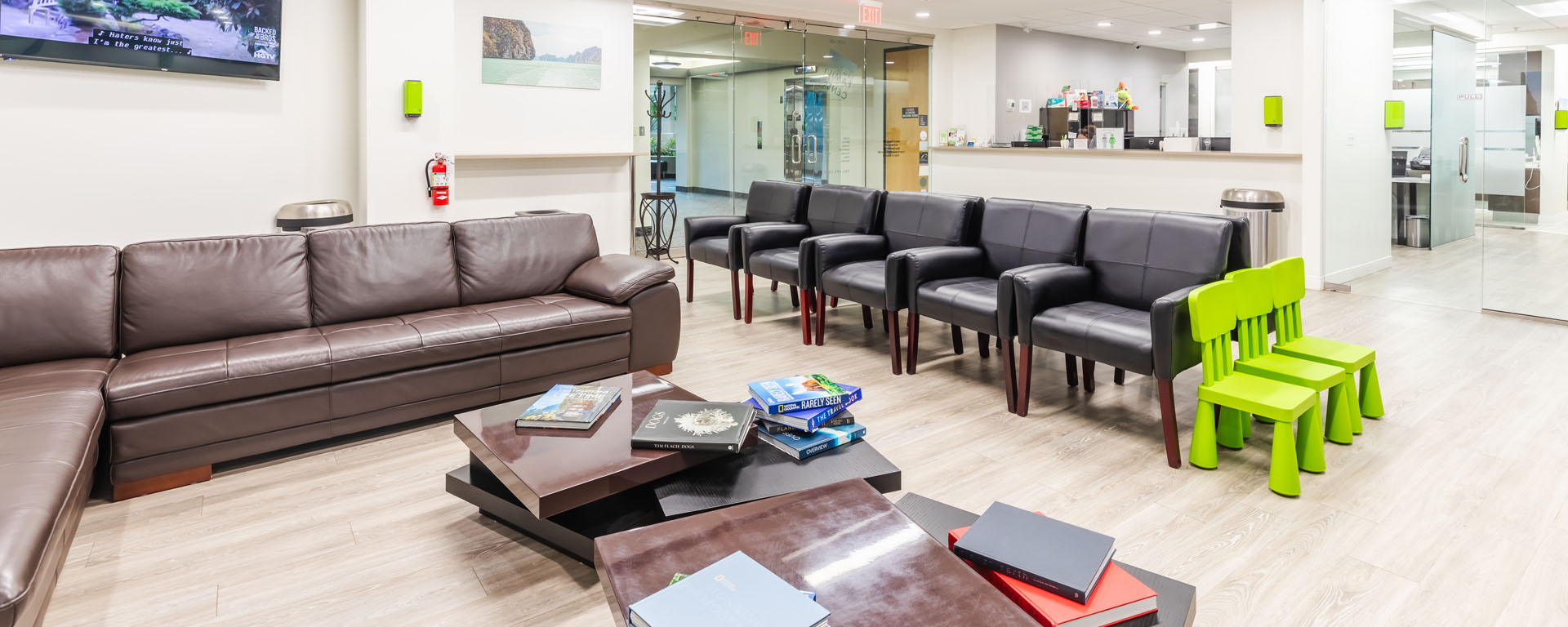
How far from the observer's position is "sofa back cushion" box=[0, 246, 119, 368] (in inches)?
123

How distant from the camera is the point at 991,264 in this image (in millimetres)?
4539

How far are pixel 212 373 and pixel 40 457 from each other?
77 centimetres

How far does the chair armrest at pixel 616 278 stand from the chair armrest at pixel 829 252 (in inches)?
36.9

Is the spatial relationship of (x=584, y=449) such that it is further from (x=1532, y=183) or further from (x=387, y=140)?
(x=1532, y=183)

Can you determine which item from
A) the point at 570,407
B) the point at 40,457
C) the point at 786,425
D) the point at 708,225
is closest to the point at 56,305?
the point at 40,457

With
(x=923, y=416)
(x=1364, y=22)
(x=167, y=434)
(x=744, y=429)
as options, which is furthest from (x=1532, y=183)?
(x=167, y=434)

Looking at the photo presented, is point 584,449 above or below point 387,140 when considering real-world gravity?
below

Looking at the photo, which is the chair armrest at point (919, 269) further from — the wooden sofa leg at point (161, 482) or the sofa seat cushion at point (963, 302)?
the wooden sofa leg at point (161, 482)

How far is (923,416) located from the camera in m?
3.76

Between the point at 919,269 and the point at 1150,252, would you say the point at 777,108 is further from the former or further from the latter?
the point at 1150,252

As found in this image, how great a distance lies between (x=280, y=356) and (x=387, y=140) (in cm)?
293

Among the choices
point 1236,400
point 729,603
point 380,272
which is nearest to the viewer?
point 729,603

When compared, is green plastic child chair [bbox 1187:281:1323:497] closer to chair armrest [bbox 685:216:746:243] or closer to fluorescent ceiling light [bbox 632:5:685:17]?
chair armrest [bbox 685:216:746:243]

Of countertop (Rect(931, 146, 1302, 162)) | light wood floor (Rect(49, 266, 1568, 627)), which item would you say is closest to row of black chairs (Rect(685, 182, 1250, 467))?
light wood floor (Rect(49, 266, 1568, 627))
